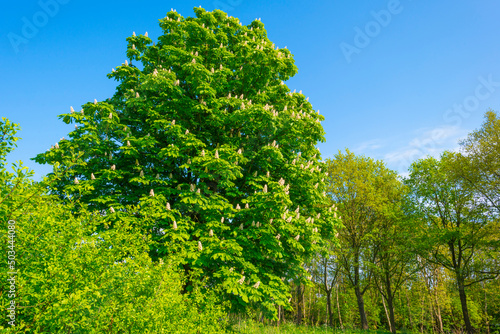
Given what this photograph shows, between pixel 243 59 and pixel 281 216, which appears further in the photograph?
pixel 243 59

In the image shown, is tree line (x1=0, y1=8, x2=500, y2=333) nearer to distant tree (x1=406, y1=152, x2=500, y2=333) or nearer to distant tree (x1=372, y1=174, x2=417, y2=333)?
distant tree (x1=406, y1=152, x2=500, y2=333)

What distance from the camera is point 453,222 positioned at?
26266 mm

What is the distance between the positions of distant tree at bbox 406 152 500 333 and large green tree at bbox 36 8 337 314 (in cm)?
1523

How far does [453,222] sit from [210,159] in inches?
1028

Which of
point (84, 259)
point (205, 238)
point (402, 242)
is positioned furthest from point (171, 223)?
point (402, 242)

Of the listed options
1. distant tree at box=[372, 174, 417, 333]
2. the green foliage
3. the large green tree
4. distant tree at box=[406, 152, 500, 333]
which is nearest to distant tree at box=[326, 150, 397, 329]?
distant tree at box=[372, 174, 417, 333]

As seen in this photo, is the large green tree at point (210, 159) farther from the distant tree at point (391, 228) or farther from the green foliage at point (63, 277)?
the distant tree at point (391, 228)

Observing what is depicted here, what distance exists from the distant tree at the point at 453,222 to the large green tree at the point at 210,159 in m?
15.2

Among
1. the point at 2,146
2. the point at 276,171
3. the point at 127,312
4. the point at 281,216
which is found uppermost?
the point at 276,171

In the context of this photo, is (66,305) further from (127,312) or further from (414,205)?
(414,205)

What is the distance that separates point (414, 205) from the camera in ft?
90.3

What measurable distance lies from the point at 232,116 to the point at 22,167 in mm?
9909

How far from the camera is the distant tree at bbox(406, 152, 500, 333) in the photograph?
921 inches

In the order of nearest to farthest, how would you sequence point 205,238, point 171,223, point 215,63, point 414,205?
point 205,238 < point 171,223 < point 215,63 < point 414,205
